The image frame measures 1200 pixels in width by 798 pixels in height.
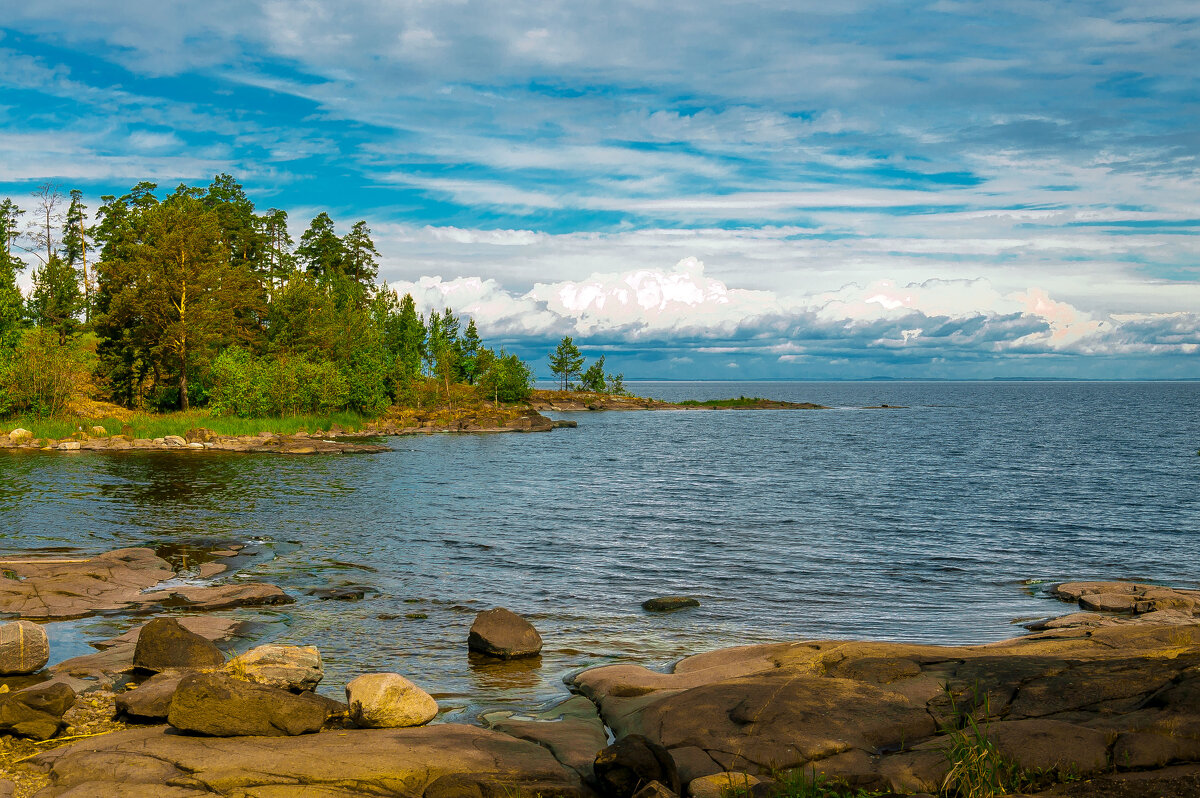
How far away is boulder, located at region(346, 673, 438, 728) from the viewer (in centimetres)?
1274

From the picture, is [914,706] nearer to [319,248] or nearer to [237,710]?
[237,710]

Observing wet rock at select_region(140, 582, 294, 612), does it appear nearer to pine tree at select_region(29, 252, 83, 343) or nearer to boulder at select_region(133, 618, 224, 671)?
boulder at select_region(133, 618, 224, 671)

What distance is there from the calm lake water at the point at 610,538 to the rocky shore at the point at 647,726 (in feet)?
7.20

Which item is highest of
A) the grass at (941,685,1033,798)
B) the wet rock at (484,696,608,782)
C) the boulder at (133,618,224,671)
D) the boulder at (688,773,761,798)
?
the grass at (941,685,1033,798)

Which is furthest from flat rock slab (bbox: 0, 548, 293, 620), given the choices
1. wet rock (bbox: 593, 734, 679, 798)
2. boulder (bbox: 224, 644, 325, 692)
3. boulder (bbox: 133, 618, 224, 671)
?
wet rock (bbox: 593, 734, 679, 798)

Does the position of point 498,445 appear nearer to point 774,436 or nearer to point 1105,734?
point 774,436

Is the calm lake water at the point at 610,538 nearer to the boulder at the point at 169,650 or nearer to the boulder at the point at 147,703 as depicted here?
the boulder at the point at 169,650

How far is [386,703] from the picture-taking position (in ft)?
42.0

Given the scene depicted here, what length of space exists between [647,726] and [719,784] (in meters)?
3.14

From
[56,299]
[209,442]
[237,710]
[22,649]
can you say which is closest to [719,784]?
[237,710]

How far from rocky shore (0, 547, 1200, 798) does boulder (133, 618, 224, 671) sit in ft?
0.11

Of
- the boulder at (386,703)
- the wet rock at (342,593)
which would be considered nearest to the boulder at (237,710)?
the boulder at (386,703)

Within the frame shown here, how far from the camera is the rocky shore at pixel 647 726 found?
9766mm

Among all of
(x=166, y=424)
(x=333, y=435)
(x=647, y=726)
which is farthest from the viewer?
(x=333, y=435)
